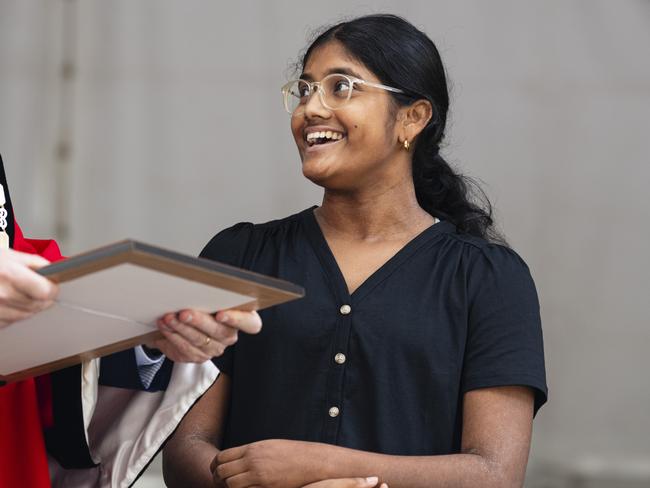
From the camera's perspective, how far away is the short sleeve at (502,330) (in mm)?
2535

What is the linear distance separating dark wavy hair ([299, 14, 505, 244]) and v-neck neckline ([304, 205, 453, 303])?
11cm

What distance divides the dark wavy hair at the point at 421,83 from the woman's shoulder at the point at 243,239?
1.05ft

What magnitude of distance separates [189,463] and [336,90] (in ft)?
2.83

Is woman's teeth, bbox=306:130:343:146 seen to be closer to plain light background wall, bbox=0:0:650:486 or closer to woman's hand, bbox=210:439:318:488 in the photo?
woman's hand, bbox=210:439:318:488

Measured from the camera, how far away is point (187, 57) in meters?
3.97

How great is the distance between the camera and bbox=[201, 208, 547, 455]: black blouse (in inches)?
101

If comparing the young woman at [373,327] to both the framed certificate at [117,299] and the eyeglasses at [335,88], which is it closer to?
the eyeglasses at [335,88]

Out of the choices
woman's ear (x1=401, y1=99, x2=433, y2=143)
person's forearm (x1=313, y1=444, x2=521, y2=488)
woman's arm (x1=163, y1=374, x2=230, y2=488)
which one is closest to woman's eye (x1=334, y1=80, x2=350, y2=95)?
woman's ear (x1=401, y1=99, x2=433, y2=143)

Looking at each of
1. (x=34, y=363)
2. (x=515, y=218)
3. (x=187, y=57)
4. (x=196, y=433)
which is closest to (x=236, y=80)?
(x=187, y=57)

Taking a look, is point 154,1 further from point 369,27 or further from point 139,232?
point 369,27

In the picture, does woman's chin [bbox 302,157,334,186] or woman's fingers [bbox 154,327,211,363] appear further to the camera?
woman's chin [bbox 302,157,334,186]

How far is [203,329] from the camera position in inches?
80.1

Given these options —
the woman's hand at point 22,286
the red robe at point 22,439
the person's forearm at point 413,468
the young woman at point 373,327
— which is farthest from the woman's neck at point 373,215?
the woman's hand at point 22,286

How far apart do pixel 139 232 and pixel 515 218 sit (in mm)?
1183
